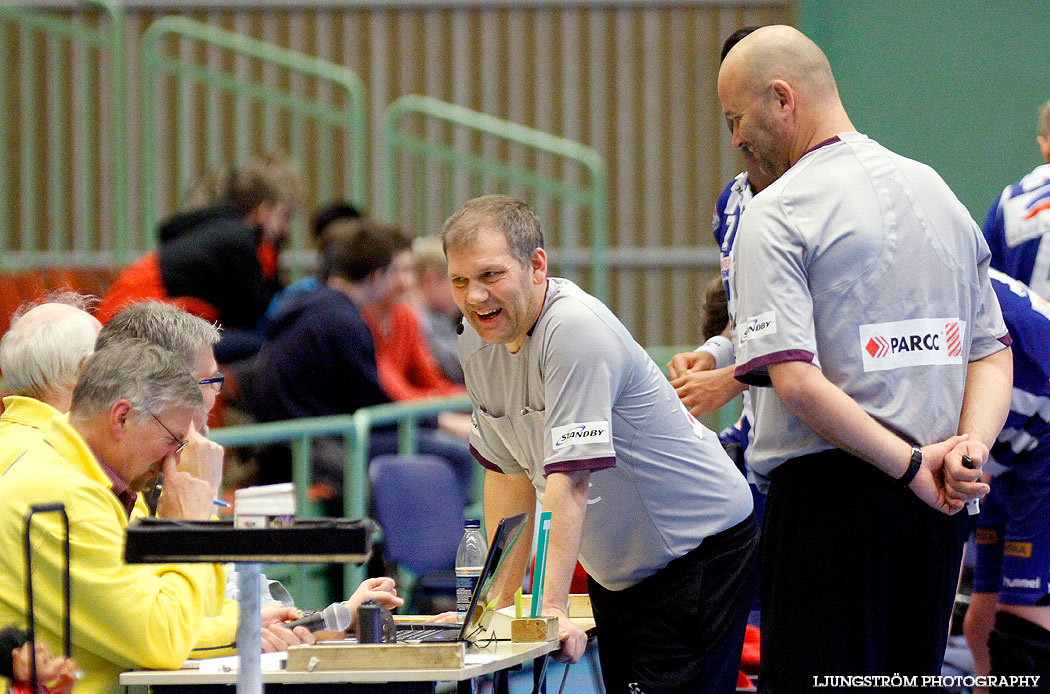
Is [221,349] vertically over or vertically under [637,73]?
under

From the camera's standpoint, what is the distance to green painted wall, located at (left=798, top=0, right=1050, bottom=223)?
6383 millimetres

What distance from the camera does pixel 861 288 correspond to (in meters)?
2.36

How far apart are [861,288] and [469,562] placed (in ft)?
3.39

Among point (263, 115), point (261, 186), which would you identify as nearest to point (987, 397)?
point (261, 186)

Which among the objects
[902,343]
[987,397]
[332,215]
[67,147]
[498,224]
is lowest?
[987,397]

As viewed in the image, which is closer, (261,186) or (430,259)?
(261,186)

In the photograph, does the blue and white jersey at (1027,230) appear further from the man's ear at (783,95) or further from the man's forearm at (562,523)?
the man's forearm at (562,523)

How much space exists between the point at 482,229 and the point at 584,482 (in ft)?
1.75

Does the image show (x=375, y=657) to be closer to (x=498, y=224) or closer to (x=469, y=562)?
(x=469, y=562)

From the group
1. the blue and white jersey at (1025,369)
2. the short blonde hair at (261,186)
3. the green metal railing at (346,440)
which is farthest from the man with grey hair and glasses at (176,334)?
the short blonde hair at (261,186)

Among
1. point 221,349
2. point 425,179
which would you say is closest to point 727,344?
point 221,349

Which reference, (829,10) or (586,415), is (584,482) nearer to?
(586,415)

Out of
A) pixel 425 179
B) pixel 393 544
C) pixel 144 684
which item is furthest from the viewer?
pixel 425 179

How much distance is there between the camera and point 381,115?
8.85 meters
